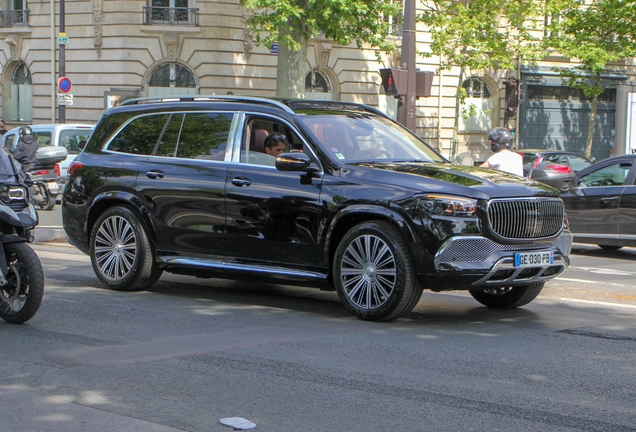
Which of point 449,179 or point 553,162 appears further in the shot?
point 553,162

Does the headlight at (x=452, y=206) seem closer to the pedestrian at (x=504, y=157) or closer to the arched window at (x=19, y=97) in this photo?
the pedestrian at (x=504, y=157)

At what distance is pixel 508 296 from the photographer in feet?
28.5

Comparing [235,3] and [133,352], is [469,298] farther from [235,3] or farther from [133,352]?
[235,3]

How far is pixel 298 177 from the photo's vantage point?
827cm

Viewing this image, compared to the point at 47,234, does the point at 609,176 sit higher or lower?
higher

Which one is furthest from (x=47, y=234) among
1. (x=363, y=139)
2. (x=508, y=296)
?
(x=508, y=296)

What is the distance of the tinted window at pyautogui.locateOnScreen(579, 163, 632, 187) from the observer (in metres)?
14.3

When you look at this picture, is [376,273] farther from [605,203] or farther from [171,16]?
[171,16]

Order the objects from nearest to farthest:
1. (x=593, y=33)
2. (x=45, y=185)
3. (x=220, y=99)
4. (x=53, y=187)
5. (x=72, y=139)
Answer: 1. (x=220, y=99)
2. (x=45, y=185)
3. (x=53, y=187)
4. (x=72, y=139)
5. (x=593, y=33)

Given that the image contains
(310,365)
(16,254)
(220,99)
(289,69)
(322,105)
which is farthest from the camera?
(289,69)

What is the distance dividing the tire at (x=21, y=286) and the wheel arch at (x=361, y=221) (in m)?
2.29

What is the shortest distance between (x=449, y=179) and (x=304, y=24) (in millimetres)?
19297

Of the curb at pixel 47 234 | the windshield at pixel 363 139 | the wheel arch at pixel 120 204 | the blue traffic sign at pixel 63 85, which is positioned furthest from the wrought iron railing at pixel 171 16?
the windshield at pixel 363 139

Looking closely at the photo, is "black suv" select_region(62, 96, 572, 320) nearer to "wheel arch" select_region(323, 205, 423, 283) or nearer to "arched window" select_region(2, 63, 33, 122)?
"wheel arch" select_region(323, 205, 423, 283)
